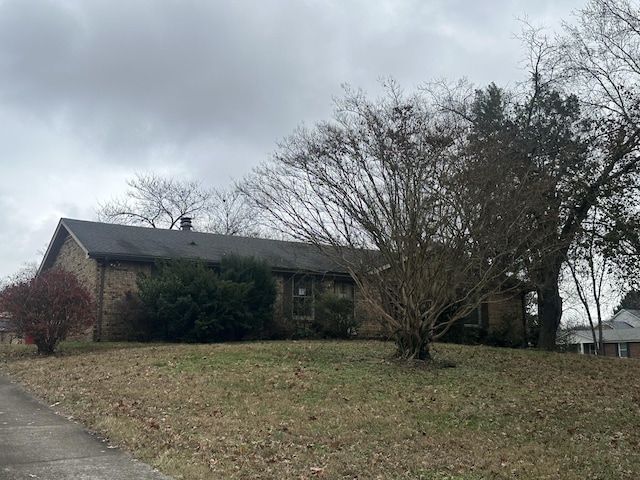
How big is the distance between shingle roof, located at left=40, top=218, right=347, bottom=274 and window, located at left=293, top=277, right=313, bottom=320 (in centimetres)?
56

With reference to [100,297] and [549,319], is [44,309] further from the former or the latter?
[549,319]

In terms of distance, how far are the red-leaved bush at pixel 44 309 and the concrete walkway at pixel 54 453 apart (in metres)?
7.42

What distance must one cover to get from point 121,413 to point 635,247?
50.1 ft

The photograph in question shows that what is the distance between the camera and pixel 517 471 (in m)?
7.00

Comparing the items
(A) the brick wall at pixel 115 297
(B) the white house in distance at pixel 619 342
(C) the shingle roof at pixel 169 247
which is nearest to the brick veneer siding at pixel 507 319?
(C) the shingle roof at pixel 169 247

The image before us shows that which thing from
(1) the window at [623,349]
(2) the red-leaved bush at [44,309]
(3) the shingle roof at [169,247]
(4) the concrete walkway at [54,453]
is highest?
(3) the shingle roof at [169,247]

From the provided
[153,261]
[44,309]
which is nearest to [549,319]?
[153,261]

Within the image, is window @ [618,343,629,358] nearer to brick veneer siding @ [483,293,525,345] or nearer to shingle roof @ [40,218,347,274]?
brick veneer siding @ [483,293,525,345]

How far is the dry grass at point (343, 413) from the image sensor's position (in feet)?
23.6

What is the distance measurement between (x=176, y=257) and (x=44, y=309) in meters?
5.70

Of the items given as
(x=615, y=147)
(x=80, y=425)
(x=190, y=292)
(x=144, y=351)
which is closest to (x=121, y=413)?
(x=80, y=425)

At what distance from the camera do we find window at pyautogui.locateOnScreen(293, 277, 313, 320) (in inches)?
915

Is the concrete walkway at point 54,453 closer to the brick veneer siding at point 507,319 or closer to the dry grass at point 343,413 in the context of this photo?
the dry grass at point 343,413

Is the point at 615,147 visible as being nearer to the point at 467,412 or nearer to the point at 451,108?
the point at 451,108
